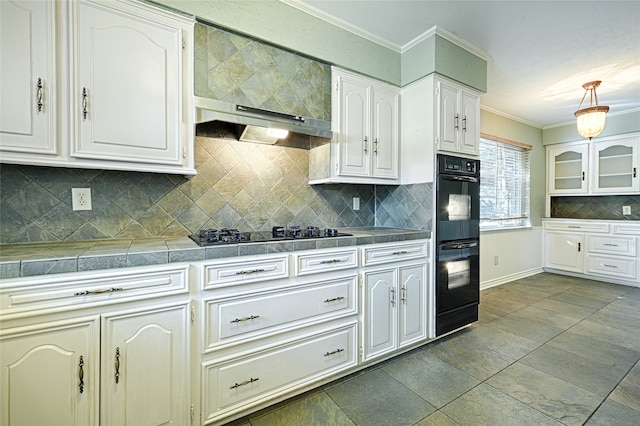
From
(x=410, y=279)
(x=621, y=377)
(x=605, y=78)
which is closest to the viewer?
(x=621, y=377)

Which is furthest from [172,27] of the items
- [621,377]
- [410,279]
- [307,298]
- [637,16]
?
[621,377]

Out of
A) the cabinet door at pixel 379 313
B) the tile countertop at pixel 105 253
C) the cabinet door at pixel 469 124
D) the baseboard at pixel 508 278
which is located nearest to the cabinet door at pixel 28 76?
the tile countertop at pixel 105 253

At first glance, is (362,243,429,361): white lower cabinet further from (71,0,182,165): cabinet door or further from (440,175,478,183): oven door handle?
(71,0,182,165): cabinet door

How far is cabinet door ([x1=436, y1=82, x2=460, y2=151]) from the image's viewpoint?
95.3 inches

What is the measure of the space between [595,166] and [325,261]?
5249 mm

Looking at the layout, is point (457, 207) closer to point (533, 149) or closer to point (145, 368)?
point (145, 368)

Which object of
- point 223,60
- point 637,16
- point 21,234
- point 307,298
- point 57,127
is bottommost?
point 307,298

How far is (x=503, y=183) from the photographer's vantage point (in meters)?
4.34

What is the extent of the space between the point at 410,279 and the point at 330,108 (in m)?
1.52

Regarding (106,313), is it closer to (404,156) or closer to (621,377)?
(404,156)

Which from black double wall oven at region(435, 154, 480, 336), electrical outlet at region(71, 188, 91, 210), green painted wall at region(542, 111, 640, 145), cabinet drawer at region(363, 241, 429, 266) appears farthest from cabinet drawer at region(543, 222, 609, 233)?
electrical outlet at region(71, 188, 91, 210)

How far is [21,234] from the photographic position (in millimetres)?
1539

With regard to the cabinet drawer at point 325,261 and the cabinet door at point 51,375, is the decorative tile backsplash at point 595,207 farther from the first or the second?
the cabinet door at point 51,375

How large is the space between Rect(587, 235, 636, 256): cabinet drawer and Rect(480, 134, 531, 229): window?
0.94m
